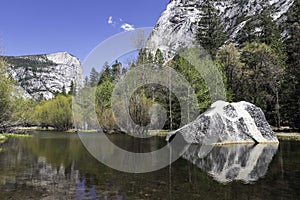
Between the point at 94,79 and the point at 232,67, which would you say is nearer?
the point at 232,67

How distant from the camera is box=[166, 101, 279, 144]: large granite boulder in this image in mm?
20938

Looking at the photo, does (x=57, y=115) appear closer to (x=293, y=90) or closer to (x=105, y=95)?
(x=105, y=95)

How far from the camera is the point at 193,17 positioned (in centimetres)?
11831

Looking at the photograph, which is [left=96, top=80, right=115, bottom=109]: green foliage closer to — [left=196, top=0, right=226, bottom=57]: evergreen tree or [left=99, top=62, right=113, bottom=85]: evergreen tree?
[left=99, top=62, right=113, bottom=85]: evergreen tree

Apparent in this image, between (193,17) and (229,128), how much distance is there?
104 meters

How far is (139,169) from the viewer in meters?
10.5

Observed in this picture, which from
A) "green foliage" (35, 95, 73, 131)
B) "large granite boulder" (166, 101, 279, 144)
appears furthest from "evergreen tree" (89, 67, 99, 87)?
"large granite boulder" (166, 101, 279, 144)

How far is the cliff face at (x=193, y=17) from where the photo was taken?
8361 centimetres

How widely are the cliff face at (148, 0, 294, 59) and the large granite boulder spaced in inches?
2097

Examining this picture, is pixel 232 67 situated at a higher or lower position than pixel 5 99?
higher

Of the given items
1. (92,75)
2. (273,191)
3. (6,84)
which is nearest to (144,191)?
(273,191)

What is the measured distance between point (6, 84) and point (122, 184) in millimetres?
22055

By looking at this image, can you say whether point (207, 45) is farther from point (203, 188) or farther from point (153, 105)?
point (203, 188)

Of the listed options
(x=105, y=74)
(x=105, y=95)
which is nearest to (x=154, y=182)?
(x=105, y=95)
